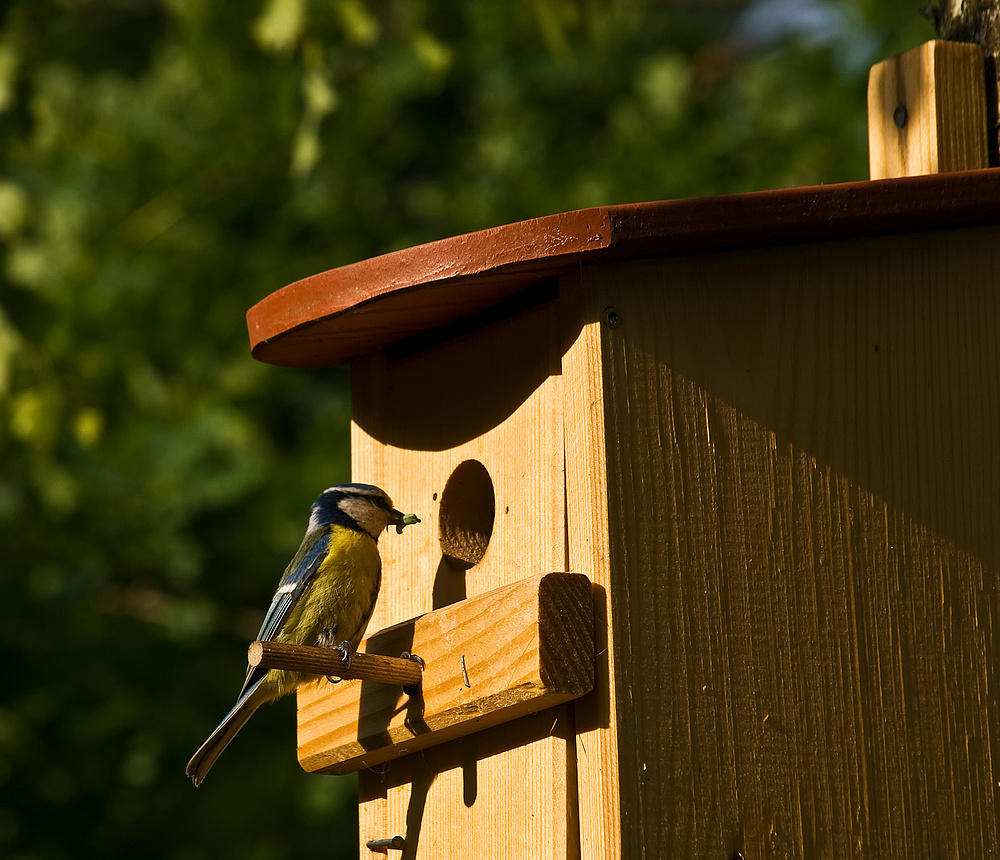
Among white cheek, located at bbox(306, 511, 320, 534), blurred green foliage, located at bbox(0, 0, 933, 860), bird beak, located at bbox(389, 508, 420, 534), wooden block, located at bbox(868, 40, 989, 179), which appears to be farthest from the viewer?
blurred green foliage, located at bbox(0, 0, 933, 860)

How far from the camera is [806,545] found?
2076 mm

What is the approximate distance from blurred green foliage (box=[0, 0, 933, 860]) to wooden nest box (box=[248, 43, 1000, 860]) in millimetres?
2989

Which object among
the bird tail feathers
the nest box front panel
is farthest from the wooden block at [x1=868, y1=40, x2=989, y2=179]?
the bird tail feathers

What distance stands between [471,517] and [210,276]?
3.42m

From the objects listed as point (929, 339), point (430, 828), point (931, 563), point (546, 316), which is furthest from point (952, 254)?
point (430, 828)

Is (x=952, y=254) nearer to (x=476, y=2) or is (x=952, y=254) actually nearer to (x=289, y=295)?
(x=289, y=295)

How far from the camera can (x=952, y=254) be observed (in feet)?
7.15

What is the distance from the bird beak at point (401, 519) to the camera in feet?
8.96

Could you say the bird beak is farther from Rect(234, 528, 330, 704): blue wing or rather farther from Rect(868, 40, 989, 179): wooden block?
Rect(868, 40, 989, 179): wooden block

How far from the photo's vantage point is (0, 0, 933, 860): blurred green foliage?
5375 mm

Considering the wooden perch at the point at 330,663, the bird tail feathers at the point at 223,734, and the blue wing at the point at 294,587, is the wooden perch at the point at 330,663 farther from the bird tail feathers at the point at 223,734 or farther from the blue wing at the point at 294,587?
the blue wing at the point at 294,587

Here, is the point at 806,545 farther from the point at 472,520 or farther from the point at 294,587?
the point at 294,587

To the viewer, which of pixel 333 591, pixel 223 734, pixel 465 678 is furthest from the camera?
pixel 333 591

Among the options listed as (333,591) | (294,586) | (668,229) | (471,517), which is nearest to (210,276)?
(294,586)
